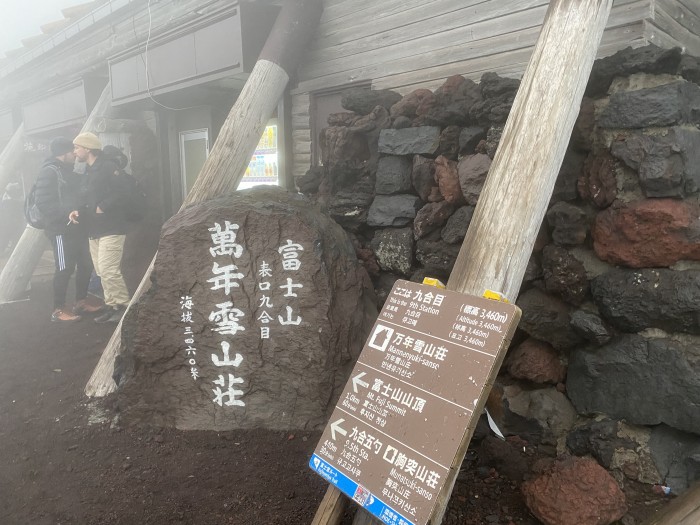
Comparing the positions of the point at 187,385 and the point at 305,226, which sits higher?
the point at 305,226

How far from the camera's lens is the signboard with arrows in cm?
186

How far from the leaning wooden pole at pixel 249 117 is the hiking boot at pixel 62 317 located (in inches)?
72.0

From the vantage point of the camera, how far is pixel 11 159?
35.9 feet

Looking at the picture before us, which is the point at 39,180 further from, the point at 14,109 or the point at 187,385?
the point at 14,109

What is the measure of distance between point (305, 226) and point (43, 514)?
230 centimetres

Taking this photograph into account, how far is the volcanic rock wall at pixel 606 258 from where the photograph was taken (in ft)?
8.63

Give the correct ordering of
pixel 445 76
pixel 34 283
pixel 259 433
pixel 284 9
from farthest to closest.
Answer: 1. pixel 34 283
2. pixel 284 9
3. pixel 445 76
4. pixel 259 433

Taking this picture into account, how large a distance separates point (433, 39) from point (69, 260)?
4.98m

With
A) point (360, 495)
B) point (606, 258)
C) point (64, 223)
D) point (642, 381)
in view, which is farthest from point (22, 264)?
point (642, 381)

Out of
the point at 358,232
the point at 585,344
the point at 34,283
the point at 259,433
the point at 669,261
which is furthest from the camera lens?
the point at 34,283

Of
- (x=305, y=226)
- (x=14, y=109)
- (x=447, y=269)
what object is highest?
(x=14, y=109)

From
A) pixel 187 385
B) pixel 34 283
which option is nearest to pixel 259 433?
pixel 187 385

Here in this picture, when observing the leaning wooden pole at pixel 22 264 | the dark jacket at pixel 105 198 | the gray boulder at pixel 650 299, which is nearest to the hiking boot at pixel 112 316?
the dark jacket at pixel 105 198

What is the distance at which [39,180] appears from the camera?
232 inches
